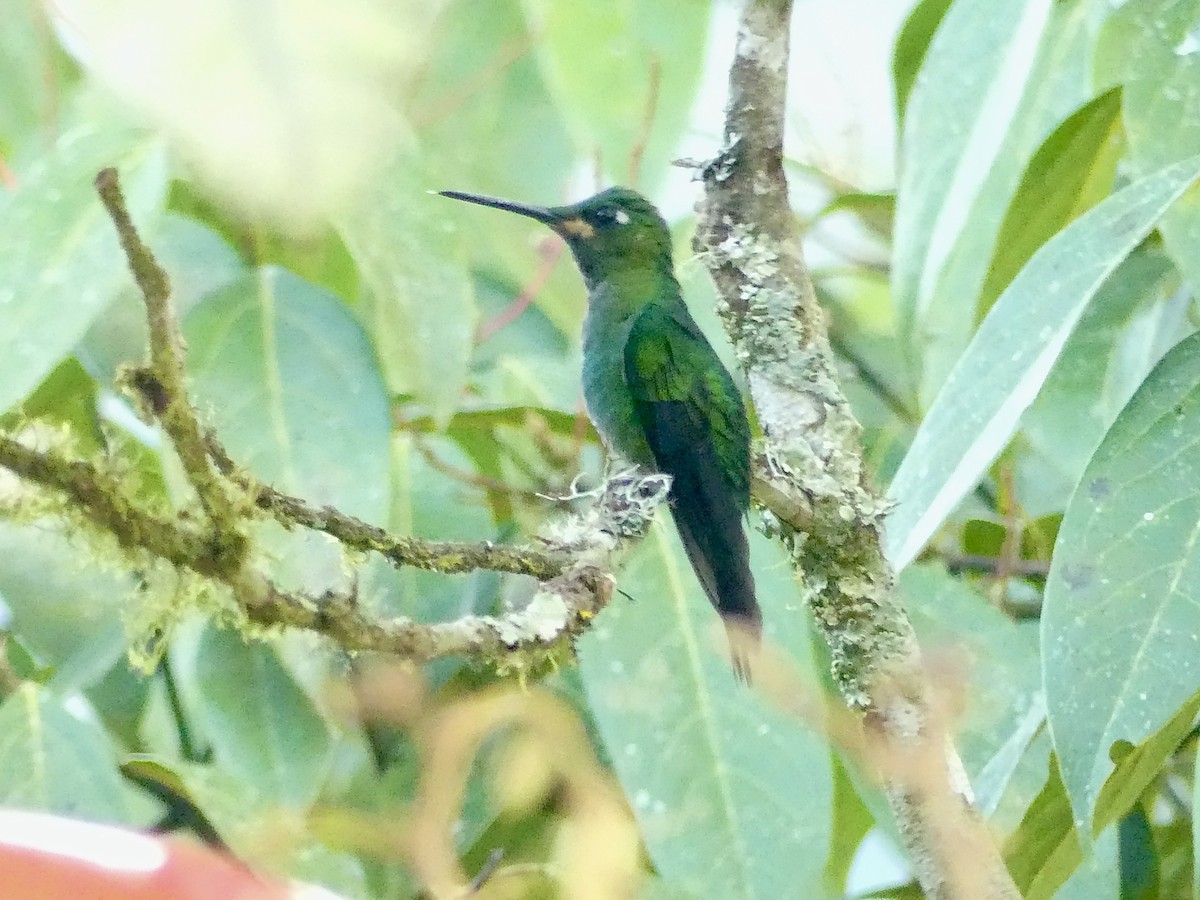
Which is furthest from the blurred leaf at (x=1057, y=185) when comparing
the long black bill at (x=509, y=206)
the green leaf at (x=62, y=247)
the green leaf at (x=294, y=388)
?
the green leaf at (x=62, y=247)

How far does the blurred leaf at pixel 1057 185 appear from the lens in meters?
0.76

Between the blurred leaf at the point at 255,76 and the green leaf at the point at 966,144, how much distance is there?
0.30 m

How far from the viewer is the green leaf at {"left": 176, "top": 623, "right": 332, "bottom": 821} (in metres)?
0.70

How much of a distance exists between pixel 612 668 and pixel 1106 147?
0.43 m

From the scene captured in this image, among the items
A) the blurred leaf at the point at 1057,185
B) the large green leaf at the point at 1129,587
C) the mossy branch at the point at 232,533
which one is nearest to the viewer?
the mossy branch at the point at 232,533

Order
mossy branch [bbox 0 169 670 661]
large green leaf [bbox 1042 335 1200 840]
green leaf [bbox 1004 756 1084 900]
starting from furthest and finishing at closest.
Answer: green leaf [bbox 1004 756 1084 900], large green leaf [bbox 1042 335 1200 840], mossy branch [bbox 0 169 670 661]

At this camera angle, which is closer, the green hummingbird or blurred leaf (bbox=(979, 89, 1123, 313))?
the green hummingbird

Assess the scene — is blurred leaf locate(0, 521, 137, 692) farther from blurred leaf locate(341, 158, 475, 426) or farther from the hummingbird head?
the hummingbird head

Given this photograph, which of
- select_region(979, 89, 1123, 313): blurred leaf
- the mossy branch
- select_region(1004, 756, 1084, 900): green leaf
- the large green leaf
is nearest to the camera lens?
the mossy branch

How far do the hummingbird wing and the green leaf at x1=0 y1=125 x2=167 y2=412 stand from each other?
0.26 m

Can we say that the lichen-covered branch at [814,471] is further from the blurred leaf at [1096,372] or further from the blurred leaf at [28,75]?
the blurred leaf at [28,75]

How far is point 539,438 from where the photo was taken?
785 millimetres

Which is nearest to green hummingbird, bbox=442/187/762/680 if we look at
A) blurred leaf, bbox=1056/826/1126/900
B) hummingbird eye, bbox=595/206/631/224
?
hummingbird eye, bbox=595/206/631/224

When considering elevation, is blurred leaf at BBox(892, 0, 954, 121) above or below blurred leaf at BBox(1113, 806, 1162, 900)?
above
